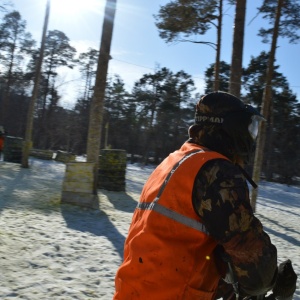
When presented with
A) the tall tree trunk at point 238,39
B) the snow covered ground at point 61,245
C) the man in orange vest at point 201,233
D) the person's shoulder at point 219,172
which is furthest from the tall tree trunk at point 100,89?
the person's shoulder at point 219,172

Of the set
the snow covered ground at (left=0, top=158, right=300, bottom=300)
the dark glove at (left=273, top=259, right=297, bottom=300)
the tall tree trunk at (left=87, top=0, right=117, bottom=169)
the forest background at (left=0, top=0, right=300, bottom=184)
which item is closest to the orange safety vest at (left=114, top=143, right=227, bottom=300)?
the dark glove at (left=273, top=259, right=297, bottom=300)

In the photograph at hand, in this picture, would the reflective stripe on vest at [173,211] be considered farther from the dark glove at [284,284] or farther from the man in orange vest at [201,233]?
the dark glove at [284,284]

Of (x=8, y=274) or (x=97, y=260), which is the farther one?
(x=97, y=260)

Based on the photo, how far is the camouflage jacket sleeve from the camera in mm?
1318

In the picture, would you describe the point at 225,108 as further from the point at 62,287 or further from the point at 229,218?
the point at 62,287

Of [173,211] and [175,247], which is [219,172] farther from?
[175,247]

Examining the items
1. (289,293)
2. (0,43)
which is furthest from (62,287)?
(0,43)

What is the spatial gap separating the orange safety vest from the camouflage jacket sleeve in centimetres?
5

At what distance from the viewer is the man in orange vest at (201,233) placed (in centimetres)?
133

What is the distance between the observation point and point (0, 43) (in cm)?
2666

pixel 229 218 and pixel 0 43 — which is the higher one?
pixel 0 43

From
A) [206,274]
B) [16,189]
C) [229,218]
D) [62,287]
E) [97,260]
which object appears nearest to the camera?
[229,218]

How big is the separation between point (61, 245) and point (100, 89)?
16.9 feet

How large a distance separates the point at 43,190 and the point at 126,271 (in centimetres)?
918
